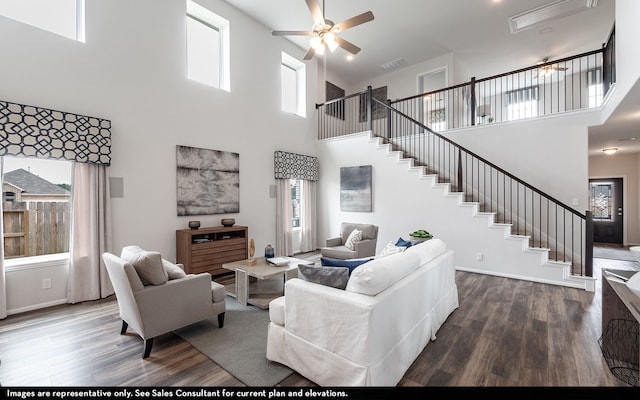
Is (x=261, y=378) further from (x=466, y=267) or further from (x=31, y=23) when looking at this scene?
(x=31, y=23)

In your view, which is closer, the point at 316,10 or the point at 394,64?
the point at 316,10

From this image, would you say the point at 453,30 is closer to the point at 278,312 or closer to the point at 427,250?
the point at 427,250

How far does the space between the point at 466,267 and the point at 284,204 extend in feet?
13.3

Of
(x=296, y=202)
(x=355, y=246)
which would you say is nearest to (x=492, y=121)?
(x=355, y=246)

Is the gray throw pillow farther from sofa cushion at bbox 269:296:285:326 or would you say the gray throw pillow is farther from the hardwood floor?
the hardwood floor

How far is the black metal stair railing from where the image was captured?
16.3 ft

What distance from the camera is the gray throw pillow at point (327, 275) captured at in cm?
218

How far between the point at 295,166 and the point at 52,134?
4.38 meters

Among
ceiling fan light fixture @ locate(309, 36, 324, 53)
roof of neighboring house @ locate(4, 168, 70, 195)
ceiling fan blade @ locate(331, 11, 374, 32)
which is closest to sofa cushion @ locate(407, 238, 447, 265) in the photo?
ceiling fan blade @ locate(331, 11, 374, 32)

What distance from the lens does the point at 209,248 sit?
4.86m

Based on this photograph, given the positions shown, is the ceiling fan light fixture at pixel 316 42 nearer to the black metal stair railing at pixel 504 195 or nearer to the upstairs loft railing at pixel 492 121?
the upstairs loft railing at pixel 492 121

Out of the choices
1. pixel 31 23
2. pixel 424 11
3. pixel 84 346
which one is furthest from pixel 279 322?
pixel 424 11

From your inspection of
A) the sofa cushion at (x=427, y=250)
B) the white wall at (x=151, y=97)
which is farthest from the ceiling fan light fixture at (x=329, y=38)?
the sofa cushion at (x=427, y=250)

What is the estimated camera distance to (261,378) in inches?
86.7
